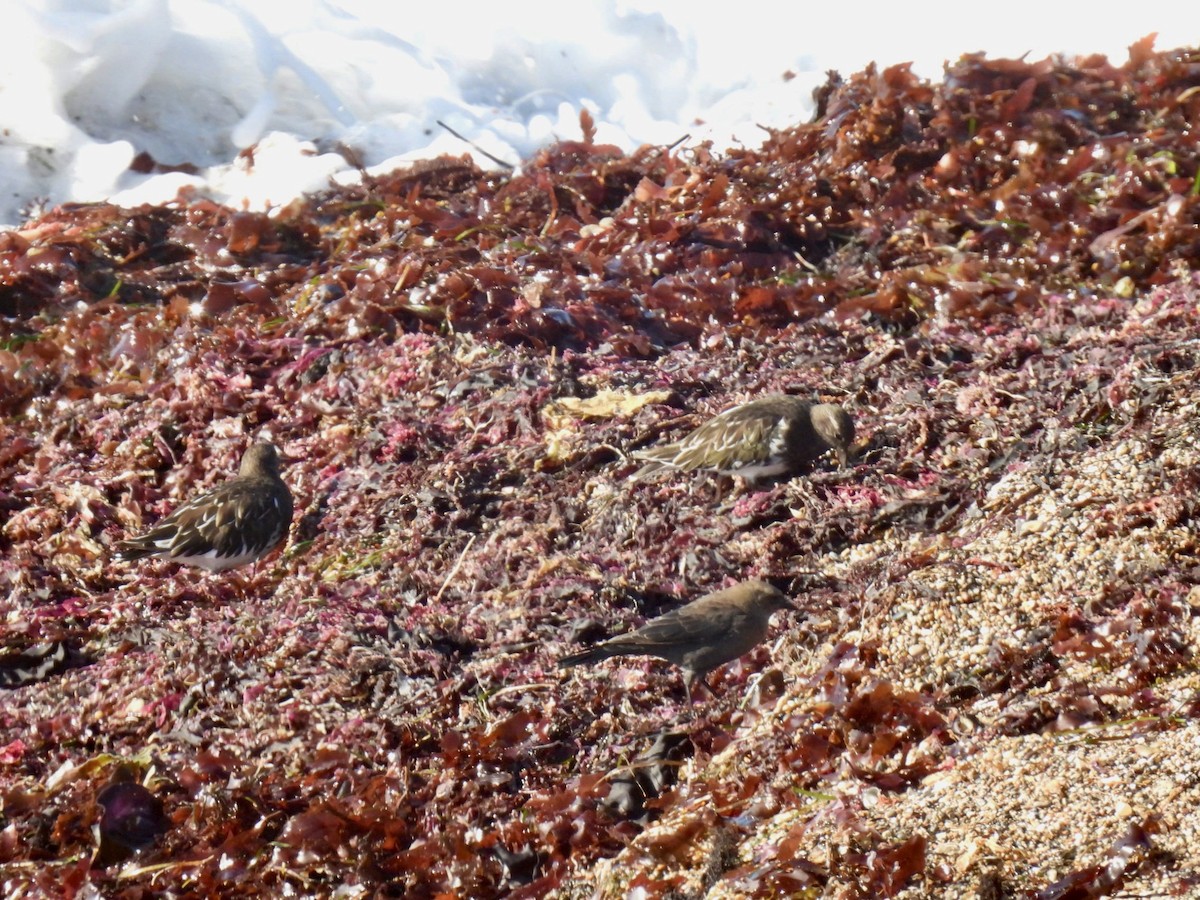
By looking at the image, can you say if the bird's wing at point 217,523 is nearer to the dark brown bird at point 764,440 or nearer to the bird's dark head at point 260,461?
the bird's dark head at point 260,461

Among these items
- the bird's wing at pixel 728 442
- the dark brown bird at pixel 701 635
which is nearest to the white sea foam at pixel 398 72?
the bird's wing at pixel 728 442

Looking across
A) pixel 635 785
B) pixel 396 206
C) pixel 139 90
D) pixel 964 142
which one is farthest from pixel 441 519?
pixel 139 90

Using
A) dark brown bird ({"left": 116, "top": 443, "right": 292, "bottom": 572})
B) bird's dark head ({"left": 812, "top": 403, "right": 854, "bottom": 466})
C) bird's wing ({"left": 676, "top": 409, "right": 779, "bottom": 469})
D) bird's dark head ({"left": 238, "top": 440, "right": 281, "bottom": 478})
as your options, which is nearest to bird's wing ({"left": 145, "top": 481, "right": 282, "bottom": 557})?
dark brown bird ({"left": 116, "top": 443, "right": 292, "bottom": 572})

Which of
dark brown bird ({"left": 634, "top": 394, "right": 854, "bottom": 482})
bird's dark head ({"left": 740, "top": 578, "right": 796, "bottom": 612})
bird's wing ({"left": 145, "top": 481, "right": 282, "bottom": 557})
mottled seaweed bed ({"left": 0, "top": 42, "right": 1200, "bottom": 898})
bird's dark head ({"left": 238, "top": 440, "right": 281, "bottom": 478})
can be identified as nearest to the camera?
mottled seaweed bed ({"left": 0, "top": 42, "right": 1200, "bottom": 898})

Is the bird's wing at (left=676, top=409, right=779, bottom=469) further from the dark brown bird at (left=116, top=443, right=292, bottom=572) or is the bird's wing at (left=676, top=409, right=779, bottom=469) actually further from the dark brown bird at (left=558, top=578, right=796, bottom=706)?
the dark brown bird at (left=116, top=443, right=292, bottom=572)

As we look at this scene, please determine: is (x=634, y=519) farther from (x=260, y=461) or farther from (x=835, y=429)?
(x=260, y=461)

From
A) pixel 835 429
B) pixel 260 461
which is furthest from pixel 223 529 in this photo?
pixel 835 429

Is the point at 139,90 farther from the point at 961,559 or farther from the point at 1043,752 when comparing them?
the point at 1043,752
